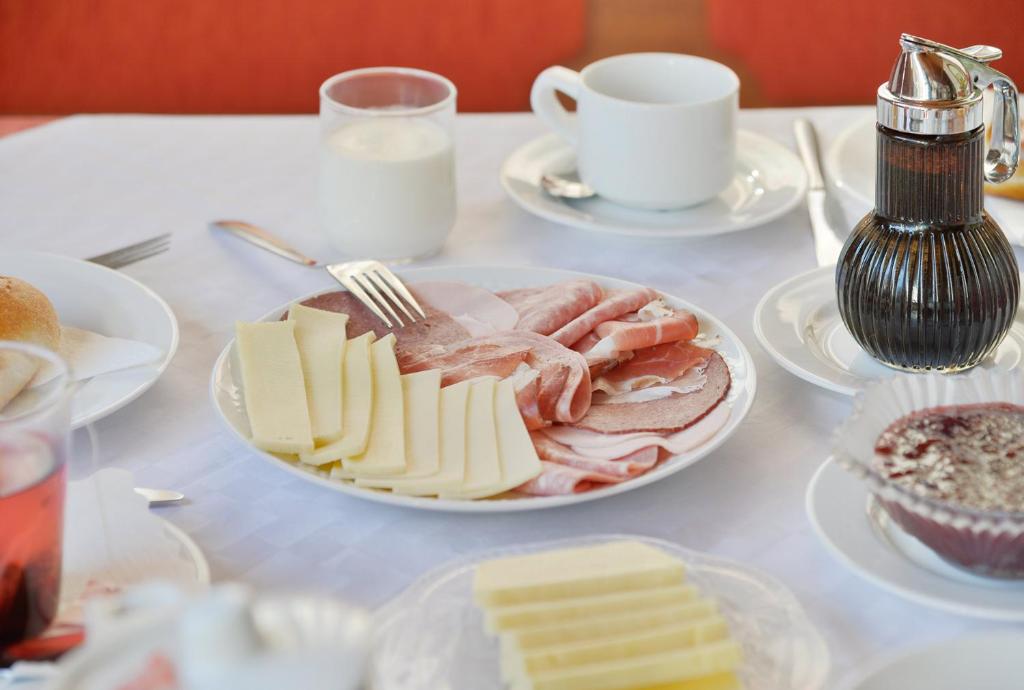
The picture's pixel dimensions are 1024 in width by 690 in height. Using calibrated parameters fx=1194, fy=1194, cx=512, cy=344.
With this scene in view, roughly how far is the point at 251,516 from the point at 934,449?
0.45 meters

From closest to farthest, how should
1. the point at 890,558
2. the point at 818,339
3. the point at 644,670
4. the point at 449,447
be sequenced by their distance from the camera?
the point at 644,670 < the point at 890,558 < the point at 449,447 < the point at 818,339

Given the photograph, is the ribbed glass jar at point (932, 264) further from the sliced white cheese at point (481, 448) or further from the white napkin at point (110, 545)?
the white napkin at point (110, 545)

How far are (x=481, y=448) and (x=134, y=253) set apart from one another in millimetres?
575

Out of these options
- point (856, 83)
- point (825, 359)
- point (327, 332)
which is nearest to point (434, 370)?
point (327, 332)

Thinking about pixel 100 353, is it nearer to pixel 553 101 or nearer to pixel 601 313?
pixel 601 313

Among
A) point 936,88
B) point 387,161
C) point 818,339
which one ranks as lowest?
point 818,339

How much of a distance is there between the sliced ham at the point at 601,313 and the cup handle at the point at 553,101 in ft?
1.15

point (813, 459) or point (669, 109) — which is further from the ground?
point (669, 109)

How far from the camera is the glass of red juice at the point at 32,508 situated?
609mm

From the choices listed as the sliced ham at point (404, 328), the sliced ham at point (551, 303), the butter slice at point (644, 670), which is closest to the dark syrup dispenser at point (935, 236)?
the sliced ham at point (551, 303)

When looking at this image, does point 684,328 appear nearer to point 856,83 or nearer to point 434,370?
point 434,370

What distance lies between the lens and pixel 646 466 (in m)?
0.82

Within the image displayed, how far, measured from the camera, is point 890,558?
720 mm

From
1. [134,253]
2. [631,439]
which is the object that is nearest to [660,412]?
[631,439]
